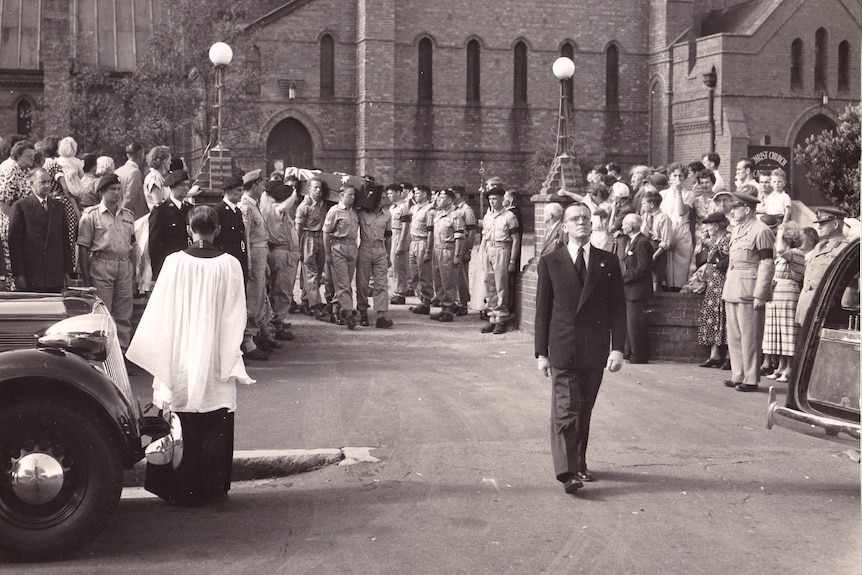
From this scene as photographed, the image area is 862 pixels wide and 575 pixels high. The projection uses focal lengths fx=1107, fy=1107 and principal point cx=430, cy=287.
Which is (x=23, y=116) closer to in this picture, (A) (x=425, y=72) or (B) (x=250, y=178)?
(A) (x=425, y=72)

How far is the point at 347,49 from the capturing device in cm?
4144

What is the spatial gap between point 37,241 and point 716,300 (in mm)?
A: 7734

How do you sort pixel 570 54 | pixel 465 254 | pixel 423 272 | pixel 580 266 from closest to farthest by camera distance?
pixel 580 266 → pixel 465 254 → pixel 423 272 → pixel 570 54

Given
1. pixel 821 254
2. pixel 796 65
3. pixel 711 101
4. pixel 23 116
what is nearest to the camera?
pixel 821 254

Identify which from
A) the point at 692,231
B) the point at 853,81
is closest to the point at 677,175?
the point at 692,231

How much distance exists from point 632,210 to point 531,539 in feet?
30.1

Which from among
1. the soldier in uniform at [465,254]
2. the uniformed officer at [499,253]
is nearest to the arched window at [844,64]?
the soldier in uniform at [465,254]

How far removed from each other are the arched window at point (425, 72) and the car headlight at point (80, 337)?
3654cm

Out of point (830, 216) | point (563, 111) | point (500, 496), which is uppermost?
point (563, 111)

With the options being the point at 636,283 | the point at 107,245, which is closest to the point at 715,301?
the point at 636,283

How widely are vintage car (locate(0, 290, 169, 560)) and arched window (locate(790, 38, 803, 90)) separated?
40130 millimetres

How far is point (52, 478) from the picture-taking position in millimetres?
6094

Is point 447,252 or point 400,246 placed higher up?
point 400,246

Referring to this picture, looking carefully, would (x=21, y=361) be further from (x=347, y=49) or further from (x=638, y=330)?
(x=347, y=49)
